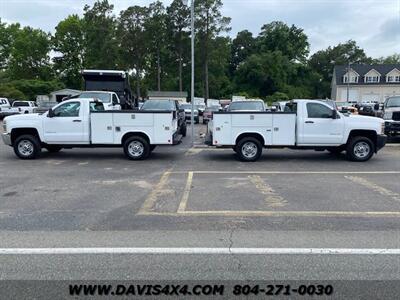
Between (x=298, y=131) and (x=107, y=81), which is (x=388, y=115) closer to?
(x=298, y=131)

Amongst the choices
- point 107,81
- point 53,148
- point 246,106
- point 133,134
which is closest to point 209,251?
point 133,134

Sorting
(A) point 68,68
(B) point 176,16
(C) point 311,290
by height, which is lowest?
(C) point 311,290

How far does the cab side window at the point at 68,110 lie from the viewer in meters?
13.1

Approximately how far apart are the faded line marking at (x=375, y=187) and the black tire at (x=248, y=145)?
3337mm

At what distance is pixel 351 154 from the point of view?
1297 centimetres

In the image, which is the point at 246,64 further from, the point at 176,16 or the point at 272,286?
the point at 272,286

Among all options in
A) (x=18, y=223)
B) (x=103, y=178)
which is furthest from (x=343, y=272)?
(x=103, y=178)

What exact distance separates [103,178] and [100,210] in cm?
309

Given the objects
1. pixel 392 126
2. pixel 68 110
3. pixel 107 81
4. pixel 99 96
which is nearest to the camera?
pixel 68 110

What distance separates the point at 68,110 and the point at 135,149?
2.50 m

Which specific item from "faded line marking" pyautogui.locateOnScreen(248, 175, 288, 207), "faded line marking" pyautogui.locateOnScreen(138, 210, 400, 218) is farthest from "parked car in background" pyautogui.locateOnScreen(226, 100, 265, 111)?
"faded line marking" pyautogui.locateOnScreen(138, 210, 400, 218)

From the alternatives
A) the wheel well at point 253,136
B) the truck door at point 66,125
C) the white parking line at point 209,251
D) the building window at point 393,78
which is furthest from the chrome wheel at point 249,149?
the building window at point 393,78

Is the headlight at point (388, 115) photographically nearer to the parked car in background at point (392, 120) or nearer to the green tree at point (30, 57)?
the parked car in background at point (392, 120)

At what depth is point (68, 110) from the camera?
43.1 ft
